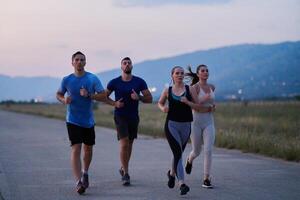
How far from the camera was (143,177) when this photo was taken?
10234 millimetres

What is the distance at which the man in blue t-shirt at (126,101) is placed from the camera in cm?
930

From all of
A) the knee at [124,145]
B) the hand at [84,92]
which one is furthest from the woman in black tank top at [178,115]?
the hand at [84,92]

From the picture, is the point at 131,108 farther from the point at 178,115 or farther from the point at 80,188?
the point at 80,188

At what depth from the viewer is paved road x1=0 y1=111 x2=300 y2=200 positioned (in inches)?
330

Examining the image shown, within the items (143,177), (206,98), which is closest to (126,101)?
(206,98)

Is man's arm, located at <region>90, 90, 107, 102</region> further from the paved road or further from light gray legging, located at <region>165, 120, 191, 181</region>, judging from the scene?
the paved road

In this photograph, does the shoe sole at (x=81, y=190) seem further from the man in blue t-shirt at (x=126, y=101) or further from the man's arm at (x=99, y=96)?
the man's arm at (x=99, y=96)

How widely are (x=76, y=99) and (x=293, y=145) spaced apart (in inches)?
270

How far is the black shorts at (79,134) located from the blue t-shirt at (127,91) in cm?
73

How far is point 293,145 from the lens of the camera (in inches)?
547

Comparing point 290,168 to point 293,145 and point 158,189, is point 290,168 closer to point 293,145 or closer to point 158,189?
point 293,145

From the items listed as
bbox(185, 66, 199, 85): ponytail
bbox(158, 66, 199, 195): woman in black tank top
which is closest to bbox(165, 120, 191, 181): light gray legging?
bbox(158, 66, 199, 195): woman in black tank top

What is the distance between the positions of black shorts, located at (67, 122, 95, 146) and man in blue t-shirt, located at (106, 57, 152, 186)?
25.1 inches

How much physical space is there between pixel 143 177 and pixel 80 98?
2218 mm
